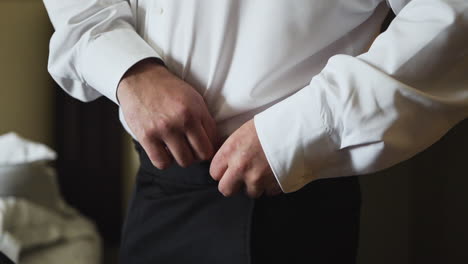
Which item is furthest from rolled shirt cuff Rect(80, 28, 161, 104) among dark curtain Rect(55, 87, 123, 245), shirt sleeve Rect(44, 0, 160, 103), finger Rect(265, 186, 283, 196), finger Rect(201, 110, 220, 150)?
dark curtain Rect(55, 87, 123, 245)

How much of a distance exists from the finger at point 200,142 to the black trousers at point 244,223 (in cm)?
6

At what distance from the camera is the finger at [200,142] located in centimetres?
65

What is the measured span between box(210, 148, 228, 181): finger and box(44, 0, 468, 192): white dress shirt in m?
0.05

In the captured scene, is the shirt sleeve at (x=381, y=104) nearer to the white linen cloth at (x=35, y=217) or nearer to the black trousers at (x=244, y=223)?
the black trousers at (x=244, y=223)

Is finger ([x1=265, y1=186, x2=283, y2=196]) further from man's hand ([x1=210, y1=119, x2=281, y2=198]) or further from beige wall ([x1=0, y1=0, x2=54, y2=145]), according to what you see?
beige wall ([x1=0, y1=0, x2=54, y2=145])

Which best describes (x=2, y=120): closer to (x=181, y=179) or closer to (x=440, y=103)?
(x=181, y=179)

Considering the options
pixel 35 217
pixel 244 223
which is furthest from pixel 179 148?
pixel 35 217

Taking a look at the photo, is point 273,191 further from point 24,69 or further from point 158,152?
point 24,69

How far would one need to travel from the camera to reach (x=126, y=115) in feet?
2.25

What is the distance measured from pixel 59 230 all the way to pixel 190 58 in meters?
1.05

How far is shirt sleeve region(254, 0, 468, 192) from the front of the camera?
59 cm

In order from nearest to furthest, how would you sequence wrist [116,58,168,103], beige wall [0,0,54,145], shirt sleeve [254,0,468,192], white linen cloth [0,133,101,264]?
shirt sleeve [254,0,468,192], wrist [116,58,168,103], white linen cloth [0,133,101,264], beige wall [0,0,54,145]

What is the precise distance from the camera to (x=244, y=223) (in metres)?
0.71

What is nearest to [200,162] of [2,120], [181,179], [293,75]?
[181,179]
